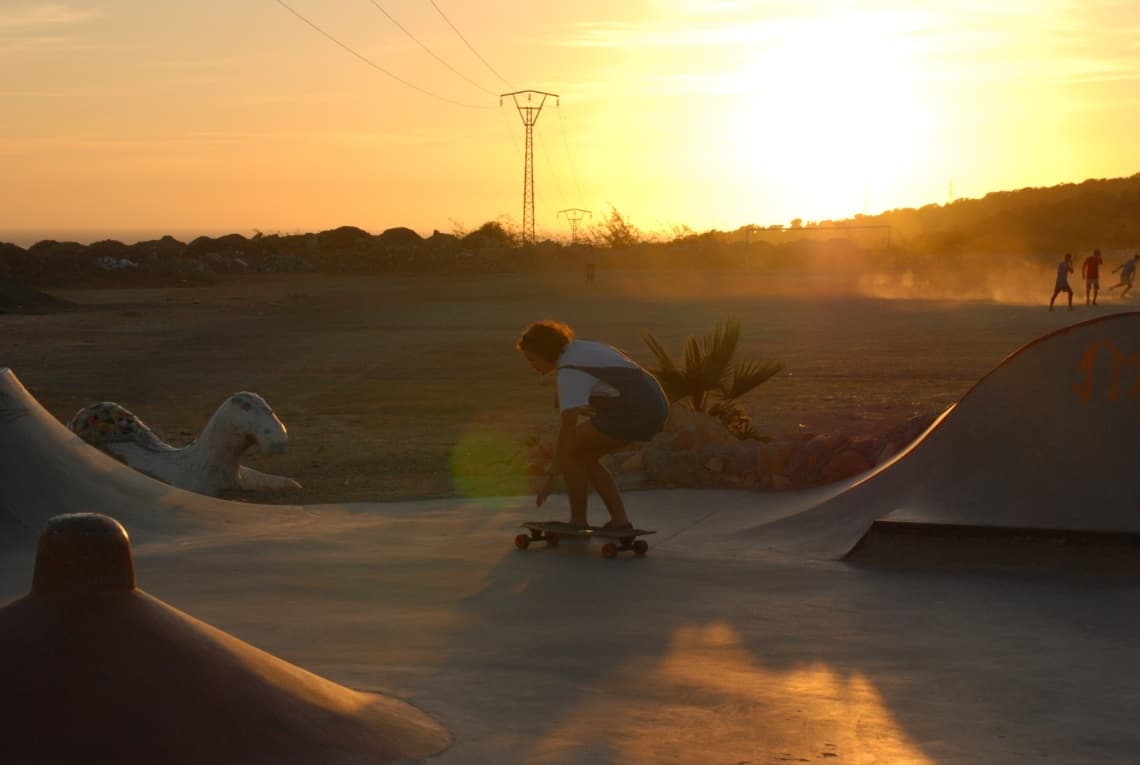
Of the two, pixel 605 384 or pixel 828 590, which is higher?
pixel 605 384

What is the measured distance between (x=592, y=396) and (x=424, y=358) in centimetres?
1794

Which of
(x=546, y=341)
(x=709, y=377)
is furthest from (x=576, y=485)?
(x=709, y=377)

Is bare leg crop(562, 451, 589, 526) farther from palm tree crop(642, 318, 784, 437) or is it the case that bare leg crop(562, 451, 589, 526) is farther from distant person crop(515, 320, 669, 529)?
palm tree crop(642, 318, 784, 437)

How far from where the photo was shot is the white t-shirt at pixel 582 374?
7.73 m

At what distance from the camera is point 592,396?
7836 mm

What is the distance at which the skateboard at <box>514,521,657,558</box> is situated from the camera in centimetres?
788

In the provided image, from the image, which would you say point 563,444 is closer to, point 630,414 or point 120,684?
point 630,414

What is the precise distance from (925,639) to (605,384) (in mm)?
2417

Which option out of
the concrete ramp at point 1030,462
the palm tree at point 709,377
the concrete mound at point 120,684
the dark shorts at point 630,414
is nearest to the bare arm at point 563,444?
the dark shorts at point 630,414

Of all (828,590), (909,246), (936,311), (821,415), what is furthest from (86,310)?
(909,246)

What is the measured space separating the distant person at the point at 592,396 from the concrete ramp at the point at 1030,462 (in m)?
1.25

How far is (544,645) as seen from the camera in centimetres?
593

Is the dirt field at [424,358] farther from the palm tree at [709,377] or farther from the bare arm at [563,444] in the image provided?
the bare arm at [563,444]

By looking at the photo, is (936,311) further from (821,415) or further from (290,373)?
(821,415)
